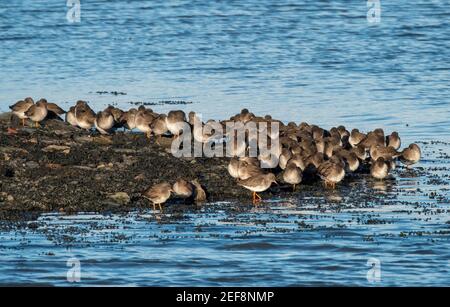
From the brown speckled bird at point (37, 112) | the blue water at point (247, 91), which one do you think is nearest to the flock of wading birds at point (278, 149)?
the brown speckled bird at point (37, 112)

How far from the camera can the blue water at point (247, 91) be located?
14430 mm

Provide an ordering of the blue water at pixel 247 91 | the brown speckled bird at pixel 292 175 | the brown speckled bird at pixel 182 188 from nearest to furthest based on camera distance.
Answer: the blue water at pixel 247 91, the brown speckled bird at pixel 182 188, the brown speckled bird at pixel 292 175

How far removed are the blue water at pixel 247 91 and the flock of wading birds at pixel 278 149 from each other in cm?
50

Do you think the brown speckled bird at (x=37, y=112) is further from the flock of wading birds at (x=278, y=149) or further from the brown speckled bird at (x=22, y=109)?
the brown speckled bird at (x=22, y=109)

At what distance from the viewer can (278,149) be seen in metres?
19.7

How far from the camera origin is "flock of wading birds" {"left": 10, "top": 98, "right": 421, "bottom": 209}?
17.5 metres

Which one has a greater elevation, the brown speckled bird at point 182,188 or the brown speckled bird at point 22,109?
the brown speckled bird at point 22,109

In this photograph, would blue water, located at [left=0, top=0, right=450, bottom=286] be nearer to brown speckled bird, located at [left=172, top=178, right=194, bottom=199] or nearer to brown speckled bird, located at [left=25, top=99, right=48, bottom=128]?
brown speckled bird, located at [left=172, top=178, right=194, bottom=199]

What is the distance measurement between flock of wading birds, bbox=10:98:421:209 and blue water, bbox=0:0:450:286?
1.63 ft

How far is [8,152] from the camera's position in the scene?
1869cm

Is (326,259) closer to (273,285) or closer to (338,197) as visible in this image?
(273,285)

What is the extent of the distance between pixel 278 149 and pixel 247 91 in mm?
8554
